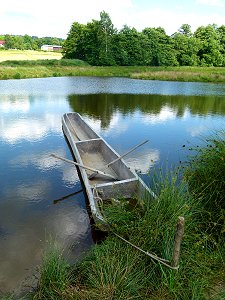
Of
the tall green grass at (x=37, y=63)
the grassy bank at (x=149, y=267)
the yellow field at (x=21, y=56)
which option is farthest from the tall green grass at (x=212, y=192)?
the yellow field at (x=21, y=56)

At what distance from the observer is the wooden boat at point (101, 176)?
15.8 ft

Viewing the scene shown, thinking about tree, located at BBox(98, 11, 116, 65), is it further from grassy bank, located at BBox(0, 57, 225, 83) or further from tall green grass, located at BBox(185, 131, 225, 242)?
tall green grass, located at BBox(185, 131, 225, 242)

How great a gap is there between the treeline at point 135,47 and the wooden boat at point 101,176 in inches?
1312

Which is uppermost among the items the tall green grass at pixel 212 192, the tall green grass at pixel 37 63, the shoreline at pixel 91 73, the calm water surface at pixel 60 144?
the tall green grass at pixel 37 63

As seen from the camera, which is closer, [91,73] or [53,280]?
[53,280]

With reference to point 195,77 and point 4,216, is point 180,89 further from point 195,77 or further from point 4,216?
point 4,216

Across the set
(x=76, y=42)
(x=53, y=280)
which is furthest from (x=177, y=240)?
(x=76, y=42)

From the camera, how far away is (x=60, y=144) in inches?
364

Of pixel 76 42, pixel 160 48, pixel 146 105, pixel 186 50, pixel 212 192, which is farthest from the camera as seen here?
pixel 186 50

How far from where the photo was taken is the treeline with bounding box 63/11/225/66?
40.3 meters

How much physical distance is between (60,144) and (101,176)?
127 inches

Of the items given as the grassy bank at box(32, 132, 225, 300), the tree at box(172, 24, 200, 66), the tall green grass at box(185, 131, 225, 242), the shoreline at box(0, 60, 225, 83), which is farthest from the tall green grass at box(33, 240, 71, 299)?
the tree at box(172, 24, 200, 66)

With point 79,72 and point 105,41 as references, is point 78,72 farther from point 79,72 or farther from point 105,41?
point 105,41

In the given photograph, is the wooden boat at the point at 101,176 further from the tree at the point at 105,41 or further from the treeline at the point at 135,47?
the treeline at the point at 135,47
